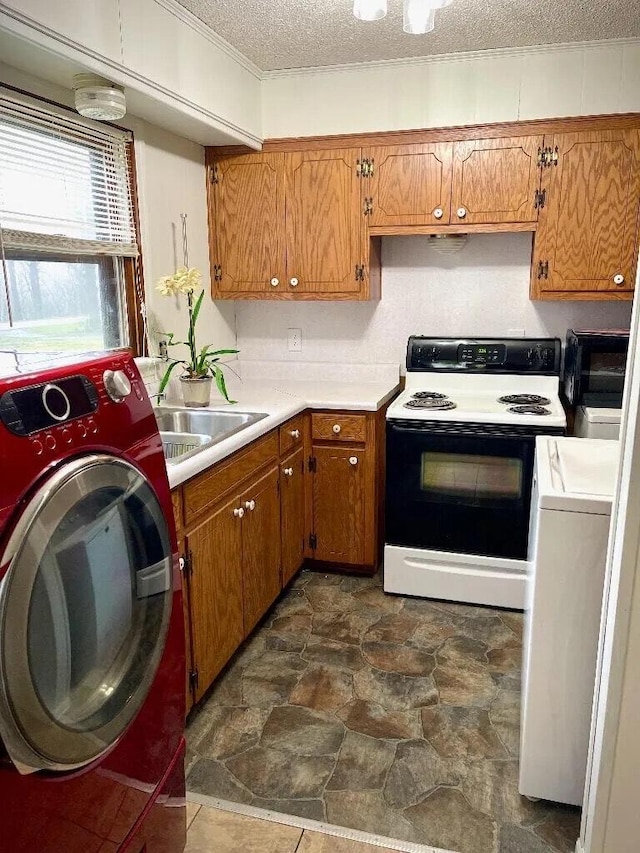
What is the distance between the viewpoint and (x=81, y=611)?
1.16 metres

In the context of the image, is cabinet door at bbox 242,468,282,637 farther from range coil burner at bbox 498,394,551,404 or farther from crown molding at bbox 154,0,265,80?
crown molding at bbox 154,0,265,80

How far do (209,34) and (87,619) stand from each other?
2.42 m

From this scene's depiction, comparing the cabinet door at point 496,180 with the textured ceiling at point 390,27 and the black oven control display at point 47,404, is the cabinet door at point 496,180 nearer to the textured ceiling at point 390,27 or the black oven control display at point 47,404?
the textured ceiling at point 390,27

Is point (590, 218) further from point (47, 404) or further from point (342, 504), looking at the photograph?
point (47, 404)

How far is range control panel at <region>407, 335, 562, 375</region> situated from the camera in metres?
3.18

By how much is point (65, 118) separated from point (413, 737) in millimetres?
2420

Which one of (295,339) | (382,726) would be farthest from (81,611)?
(295,339)

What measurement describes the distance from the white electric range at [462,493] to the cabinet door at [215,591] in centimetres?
88

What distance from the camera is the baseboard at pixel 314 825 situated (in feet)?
5.64

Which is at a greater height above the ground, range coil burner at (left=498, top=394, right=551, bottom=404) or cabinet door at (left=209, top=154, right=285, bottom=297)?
cabinet door at (left=209, top=154, right=285, bottom=297)

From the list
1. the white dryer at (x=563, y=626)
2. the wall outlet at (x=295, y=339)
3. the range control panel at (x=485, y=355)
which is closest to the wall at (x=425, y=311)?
the wall outlet at (x=295, y=339)

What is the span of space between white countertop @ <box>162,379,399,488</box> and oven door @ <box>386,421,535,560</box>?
0.84ft

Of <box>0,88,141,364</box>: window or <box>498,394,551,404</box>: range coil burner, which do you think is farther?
<box>498,394,551,404</box>: range coil burner

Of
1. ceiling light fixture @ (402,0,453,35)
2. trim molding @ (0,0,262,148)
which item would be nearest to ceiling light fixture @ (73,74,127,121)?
trim molding @ (0,0,262,148)
